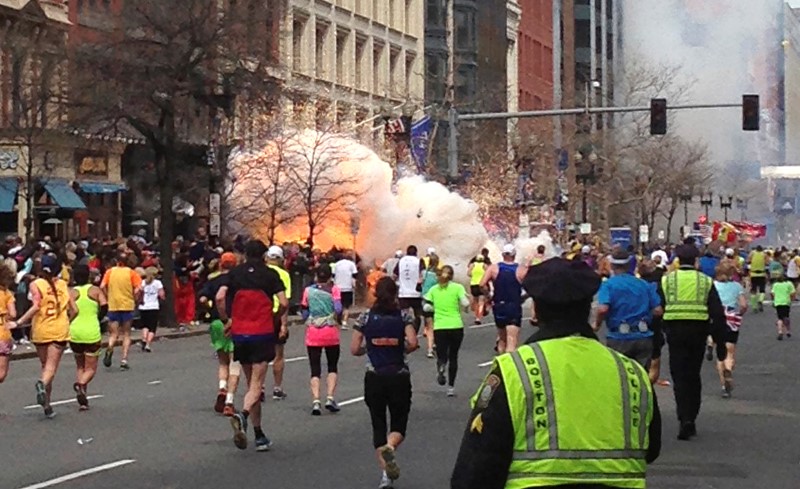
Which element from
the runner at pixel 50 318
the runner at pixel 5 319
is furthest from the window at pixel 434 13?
the runner at pixel 5 319

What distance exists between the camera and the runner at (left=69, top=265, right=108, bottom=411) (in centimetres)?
1809

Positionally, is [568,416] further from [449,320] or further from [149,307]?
[149,307]

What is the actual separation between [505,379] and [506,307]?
17771mm

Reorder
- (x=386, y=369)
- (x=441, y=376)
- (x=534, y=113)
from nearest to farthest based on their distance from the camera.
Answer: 1. (x=386, y=369)
2. (x=441, y=376)
3. (x=534, y=113)

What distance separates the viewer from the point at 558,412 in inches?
Result: 194

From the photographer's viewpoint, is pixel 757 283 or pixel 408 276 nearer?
pixel 408 276

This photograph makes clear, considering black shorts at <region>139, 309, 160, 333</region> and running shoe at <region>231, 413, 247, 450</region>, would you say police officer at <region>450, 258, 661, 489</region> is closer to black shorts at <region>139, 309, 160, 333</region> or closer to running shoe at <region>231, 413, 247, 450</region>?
running shoe at <region>231, 413, 247, 450</region>

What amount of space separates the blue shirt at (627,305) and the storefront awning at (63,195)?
31.4m

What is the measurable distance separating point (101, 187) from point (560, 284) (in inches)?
1766

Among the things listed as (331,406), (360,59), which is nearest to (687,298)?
(331,406)

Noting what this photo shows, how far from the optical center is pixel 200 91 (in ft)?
112

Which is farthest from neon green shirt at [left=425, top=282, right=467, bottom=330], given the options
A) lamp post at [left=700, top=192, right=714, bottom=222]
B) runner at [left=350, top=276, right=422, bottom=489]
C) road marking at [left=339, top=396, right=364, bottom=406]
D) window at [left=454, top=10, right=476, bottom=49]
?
lamp post at [left=700, top=192, right=714, bottom=222]

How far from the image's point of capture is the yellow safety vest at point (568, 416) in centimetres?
491

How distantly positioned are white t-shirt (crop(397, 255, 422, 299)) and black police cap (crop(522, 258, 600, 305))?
80.8 feet
